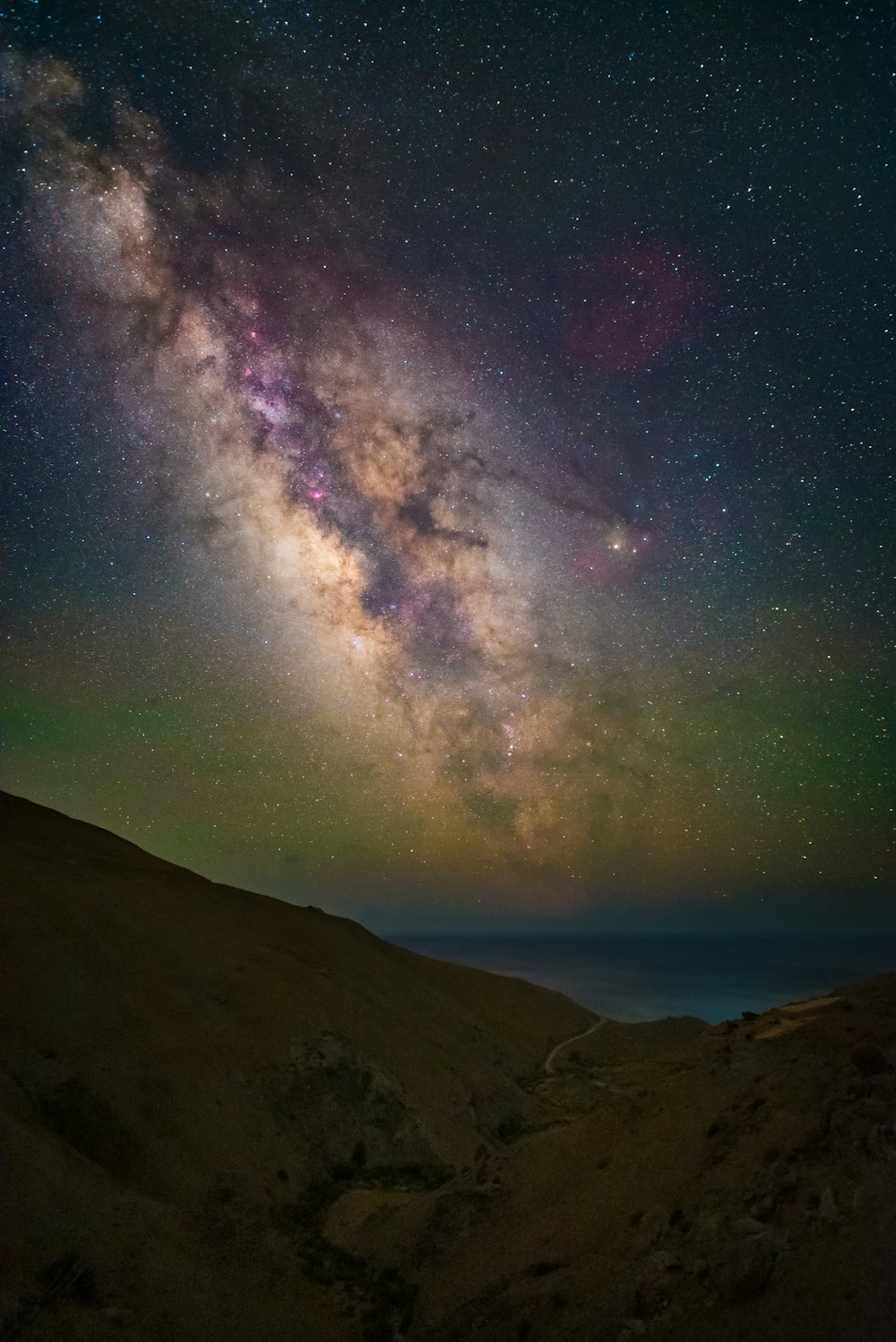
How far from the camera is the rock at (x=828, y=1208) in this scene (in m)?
6.68

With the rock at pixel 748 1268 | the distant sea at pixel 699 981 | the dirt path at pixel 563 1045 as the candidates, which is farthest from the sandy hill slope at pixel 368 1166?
the distant sea at pixel 699 981

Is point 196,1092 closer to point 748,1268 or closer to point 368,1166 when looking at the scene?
point 368,1166

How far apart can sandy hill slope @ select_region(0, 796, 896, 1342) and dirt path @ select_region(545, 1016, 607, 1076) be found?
11.6 ft

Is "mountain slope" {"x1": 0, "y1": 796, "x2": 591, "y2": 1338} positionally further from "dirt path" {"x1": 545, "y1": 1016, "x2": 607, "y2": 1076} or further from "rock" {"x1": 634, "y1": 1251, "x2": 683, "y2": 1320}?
"rock" {"x1": 634, "y1": 1251, "x2": 683, "y2": 1320}

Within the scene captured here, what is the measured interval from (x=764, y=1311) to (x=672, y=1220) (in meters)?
1.78

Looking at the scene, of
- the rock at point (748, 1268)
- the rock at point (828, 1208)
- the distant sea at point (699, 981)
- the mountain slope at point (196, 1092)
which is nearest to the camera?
the rock at point (748, 1268)

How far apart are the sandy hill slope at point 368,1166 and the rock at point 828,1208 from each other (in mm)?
20

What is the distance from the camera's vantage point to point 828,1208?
22.2 feet

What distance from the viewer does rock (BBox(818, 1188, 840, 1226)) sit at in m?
6.68

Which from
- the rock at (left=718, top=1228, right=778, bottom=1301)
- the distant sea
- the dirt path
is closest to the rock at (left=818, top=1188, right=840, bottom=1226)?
the rock at (left=718, top=1228, right=778, bottom=1301)

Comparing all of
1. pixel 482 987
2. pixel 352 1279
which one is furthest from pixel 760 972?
pixel 352 1279

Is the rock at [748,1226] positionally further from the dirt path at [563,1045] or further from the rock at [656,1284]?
the dirt path at [563,1045]

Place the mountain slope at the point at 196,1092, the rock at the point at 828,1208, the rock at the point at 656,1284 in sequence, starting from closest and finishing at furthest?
the rock at the point at 656,1284
the rock at the point at 828,1208
the mountain slope at the point at 196,1092

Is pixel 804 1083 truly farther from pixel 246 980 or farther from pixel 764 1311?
pixel 246 980
